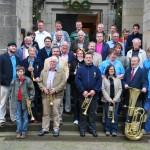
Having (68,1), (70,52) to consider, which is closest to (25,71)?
(70,52)

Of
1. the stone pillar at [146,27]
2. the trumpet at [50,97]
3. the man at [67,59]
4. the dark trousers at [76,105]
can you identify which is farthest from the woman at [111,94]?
the stone pillar at [146,27]

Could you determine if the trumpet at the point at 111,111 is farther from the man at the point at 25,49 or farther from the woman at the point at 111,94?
the man at the point at 25,49

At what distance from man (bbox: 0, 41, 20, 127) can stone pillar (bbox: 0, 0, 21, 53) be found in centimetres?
102

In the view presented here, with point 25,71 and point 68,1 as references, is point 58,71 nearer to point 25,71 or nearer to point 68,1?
point 25,71

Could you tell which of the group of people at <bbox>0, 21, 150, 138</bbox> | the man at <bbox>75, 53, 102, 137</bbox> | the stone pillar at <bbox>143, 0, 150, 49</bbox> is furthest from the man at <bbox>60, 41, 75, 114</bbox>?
the stone pillar at <bbox>143, 0, 150, 49</bbox>

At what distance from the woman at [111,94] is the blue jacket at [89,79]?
0.68 ft

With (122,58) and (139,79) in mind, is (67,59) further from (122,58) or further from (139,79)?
(139,79)

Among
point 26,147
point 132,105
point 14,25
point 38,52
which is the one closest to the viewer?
point 26,147

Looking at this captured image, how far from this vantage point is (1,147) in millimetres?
7594

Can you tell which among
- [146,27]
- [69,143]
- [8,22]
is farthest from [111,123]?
[8,22]

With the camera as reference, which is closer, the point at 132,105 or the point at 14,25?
the point at 132,105

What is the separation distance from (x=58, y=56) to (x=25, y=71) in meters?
0.81

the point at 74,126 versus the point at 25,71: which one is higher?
the point at 25,71

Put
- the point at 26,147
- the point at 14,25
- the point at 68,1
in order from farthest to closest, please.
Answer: the point at 68,1
the point at 14,25
the point at 26,147
